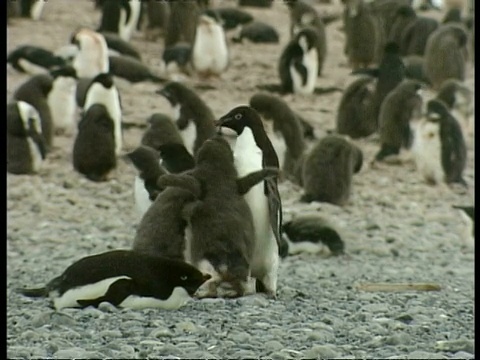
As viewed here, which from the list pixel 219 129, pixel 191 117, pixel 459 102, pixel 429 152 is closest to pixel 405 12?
pixel 459 102

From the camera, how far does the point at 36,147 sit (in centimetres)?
698

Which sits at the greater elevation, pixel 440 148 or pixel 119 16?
pixel 119 16

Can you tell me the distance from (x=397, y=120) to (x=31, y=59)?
9.67ft

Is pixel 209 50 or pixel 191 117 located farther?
pixel 209 50

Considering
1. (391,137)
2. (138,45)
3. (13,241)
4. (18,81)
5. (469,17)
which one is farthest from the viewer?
(469,17)

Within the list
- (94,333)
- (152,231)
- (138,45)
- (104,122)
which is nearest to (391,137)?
(104,122)

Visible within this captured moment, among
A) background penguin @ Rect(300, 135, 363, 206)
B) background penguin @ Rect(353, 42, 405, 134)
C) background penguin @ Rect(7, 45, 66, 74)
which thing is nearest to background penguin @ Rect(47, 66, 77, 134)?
background penguin @ Rect(7, 45, 66, 74)

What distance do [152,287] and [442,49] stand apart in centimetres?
747

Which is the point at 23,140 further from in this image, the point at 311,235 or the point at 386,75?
the point at 386,75

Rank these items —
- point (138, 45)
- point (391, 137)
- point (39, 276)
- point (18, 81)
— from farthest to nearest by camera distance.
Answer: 1. point (138, 45)
2. point (18, 81)
3. point (391, 137)
4. point (39, 276)

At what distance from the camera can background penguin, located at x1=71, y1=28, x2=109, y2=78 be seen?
29.2 ft

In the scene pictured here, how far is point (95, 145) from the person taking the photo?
6992 millimetres

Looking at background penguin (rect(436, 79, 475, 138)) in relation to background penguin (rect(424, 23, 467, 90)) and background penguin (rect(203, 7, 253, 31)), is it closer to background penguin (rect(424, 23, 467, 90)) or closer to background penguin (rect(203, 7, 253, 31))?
background penguin (rect(424, 23, 467, 90))

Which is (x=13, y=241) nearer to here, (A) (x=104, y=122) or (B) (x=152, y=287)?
(A) (x=104, y=122)
